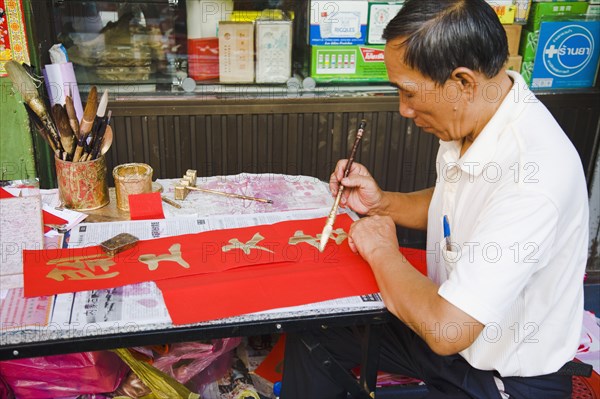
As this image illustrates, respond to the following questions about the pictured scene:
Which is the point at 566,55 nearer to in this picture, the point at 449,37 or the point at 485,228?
the point at 449,37

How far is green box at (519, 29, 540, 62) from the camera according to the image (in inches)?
121

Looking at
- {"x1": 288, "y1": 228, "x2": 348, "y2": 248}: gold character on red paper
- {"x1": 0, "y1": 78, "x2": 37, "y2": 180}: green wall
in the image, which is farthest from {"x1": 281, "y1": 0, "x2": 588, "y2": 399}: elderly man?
{"x1": 0, "y1": 78, "x2": 37, "y2": 180}: green wall

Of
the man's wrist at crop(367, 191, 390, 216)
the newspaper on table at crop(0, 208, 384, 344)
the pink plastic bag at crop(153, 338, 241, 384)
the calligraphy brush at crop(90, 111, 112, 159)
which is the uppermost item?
the calligraphy brush at crop(90, 111, 112, 159)

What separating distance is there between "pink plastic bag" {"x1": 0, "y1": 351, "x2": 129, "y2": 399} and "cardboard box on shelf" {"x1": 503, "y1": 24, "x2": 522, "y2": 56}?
2.45m

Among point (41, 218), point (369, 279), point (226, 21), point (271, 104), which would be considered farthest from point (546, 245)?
point (226, 21)

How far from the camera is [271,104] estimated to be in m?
2.95

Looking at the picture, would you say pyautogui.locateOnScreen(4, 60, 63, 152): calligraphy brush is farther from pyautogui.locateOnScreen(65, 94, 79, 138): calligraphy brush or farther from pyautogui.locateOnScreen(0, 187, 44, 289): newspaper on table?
pyautogui.locateOnScreen(0, 187, 44, 289): newspaper on table

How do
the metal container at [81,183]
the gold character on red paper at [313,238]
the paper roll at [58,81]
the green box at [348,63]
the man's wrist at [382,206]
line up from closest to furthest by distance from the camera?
the gold character on red paper at [313,238]
the metal container at [81,183]
the man's wrist at [382,206]
the paper roll at [58,81]
the green box at [348,63]

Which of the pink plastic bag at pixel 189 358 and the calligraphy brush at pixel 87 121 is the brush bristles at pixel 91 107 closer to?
the calligraphy brush at pixel 87 121

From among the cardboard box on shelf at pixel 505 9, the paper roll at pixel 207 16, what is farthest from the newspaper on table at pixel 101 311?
the cardboard box on shelf at pixel 505 9

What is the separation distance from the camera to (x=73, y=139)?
1832 mm

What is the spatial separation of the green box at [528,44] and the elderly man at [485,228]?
170 cm

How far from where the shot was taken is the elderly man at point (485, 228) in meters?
1.32

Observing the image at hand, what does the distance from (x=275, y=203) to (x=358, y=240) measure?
0.46 meters
